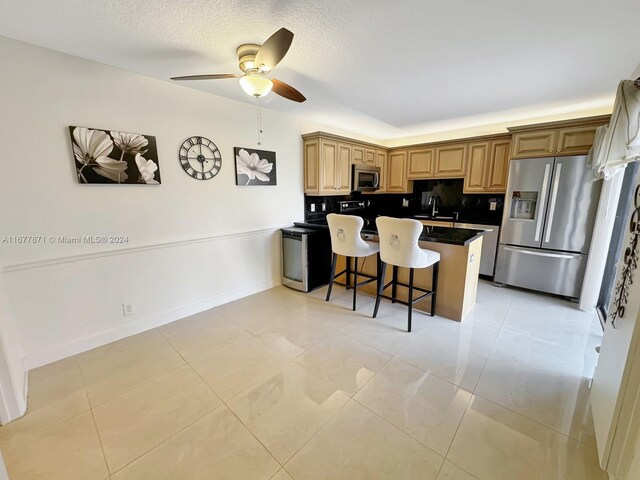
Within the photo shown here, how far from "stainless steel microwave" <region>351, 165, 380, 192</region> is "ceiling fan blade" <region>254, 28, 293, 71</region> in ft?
9.06

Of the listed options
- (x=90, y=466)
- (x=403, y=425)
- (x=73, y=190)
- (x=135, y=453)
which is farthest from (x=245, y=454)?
(x=73, y=190)

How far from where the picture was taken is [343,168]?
412cm

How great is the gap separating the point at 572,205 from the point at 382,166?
2.75 metres

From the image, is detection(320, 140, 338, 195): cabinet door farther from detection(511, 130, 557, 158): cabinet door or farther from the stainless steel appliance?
detection(511, 130, 557, 158): cabinet door

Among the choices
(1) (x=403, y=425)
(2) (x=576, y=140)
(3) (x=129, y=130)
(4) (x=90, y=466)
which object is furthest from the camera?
(2) (x=576, y=140)

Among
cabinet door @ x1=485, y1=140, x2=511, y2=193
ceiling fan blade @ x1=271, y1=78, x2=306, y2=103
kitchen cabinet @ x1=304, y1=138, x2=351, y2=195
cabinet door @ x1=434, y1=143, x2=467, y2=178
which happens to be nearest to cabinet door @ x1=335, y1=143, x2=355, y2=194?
kitchen cabinet @ x1=304, y1=138, x2=351, y2=195

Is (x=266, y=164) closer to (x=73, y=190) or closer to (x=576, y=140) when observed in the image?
(x=73, y=190)

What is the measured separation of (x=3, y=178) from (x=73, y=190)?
361 mm

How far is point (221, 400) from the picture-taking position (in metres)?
1.76

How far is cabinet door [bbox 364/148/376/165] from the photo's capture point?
4523 millimetres

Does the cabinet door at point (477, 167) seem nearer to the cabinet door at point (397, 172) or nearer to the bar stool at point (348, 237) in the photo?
the cabinet door at point (397, 172)

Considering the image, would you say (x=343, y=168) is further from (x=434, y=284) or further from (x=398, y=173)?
(x=434, y=284)

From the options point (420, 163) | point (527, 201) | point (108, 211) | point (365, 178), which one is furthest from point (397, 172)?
point (108, 211)

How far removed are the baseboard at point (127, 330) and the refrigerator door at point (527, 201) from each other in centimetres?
356
